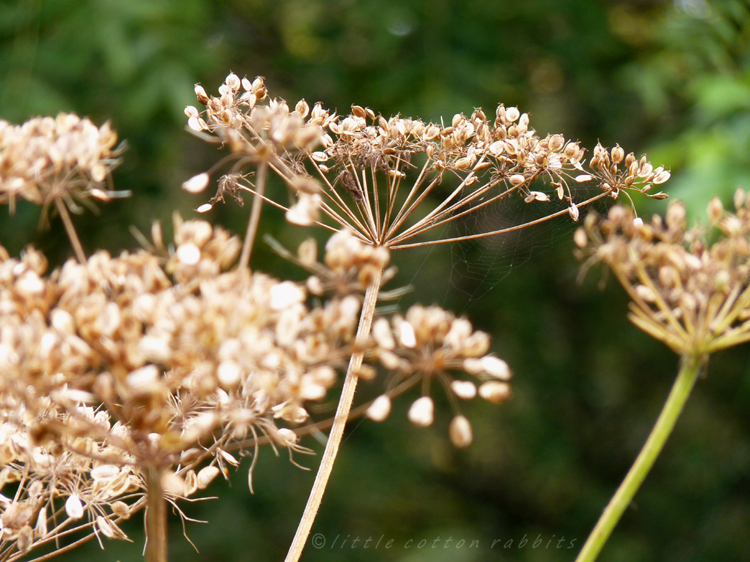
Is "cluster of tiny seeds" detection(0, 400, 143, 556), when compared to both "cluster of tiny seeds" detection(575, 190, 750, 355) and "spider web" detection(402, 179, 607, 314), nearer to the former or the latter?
"cluster of tiny seeds" detection(575, 190, 750, 355)

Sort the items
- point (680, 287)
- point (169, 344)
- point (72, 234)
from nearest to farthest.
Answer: point (169, 344)
point (72, 234)
point (680, 287)

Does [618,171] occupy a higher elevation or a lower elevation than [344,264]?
higher

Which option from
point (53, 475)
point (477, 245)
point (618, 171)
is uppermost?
point (477, 245)

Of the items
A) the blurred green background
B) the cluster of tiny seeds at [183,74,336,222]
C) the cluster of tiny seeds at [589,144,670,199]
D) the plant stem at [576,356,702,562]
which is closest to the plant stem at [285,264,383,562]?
the cluster of tiny seeds at [183,74,336,222]

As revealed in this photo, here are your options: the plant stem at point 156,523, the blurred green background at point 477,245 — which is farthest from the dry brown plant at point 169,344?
the blurred green background at point 477,245

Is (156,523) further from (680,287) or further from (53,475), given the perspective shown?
(680,287)

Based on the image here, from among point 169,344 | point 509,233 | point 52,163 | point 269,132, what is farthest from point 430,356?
point 509,233
